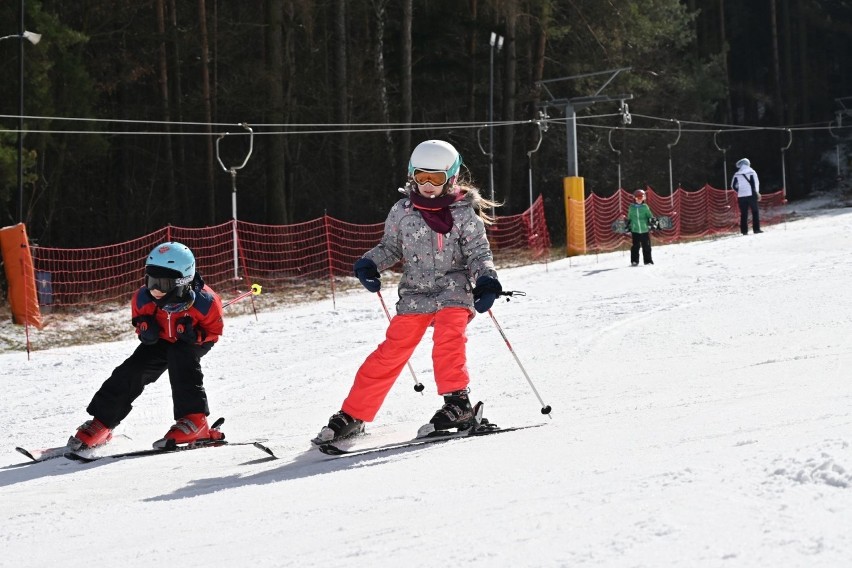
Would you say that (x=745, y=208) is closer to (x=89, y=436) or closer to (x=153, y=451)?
(x=153, y=451)

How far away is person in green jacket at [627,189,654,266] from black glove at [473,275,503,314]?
40.5ft

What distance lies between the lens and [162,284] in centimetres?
624

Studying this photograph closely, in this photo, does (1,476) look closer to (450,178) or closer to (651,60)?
(450,178)

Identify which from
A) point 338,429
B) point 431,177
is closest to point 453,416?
point 338,429

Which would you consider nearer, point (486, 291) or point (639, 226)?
point (486, 291)

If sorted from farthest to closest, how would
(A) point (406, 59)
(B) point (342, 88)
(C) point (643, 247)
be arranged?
(B) point (342, 88)
(A) point (406, 59)
(C) point (643, 247)

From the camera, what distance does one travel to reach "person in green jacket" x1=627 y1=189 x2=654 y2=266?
703 inches

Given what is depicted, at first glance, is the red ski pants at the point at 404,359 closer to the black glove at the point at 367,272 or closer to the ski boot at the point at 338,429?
the ski boot at the point at 338,429

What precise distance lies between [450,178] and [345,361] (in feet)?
15.9

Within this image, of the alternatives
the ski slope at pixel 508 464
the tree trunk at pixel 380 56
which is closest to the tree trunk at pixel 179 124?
the tree trunk at pixel 380 56

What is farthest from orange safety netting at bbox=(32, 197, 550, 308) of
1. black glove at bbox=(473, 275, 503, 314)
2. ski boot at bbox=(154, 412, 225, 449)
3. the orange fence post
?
black glove at bbox=(473, 275, 503, 314)

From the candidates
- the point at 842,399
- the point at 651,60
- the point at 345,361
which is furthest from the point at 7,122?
the point at 651,60

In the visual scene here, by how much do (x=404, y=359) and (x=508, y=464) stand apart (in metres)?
1.48

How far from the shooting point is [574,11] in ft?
105
